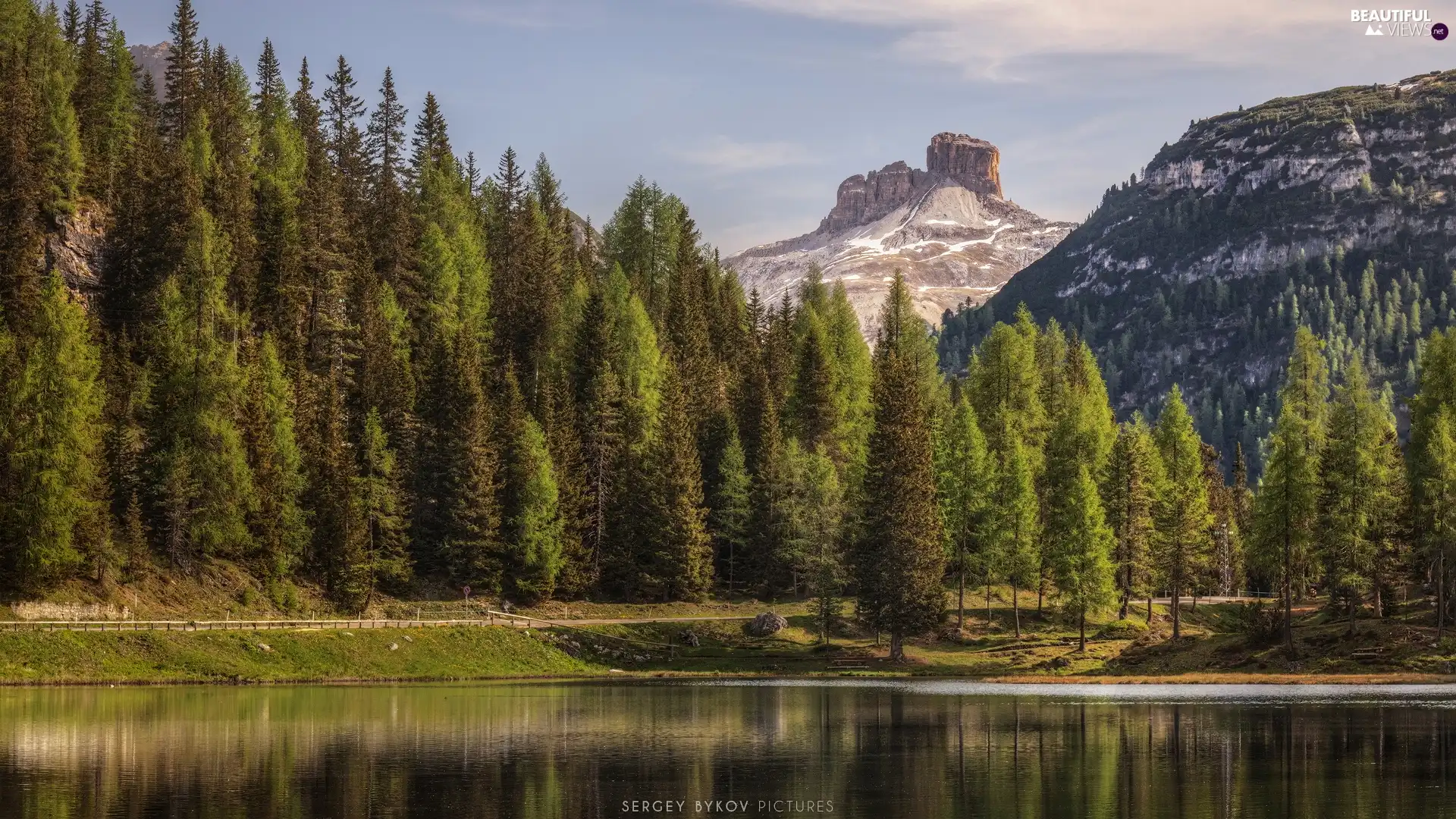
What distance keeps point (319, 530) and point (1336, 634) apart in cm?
6628

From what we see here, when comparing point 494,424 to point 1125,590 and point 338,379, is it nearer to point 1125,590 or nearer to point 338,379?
point 338,379

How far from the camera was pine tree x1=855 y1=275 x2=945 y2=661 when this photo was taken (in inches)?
3824

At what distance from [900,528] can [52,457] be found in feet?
169

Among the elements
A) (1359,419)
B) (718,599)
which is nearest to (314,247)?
(718,599)

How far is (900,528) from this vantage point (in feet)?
323

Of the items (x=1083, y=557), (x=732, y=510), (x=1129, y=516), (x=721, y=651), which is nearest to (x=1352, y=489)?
(x=1083, y=557)

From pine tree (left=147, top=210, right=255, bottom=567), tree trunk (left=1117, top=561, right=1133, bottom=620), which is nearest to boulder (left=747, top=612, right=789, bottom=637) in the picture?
tree trunk (left=1117, top=561, right=1133, bottom=620)

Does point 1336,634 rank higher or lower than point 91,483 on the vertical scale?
lower

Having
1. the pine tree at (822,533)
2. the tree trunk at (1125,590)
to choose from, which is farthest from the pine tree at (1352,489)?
the pine tree at (822,533)

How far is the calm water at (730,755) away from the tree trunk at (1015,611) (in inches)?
1180

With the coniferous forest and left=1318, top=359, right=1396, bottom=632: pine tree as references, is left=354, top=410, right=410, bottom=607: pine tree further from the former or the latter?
left=1318, top=359, right=1396, bottom=632: pine tree

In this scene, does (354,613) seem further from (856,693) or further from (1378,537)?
(1378,537)

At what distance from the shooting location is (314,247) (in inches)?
4791

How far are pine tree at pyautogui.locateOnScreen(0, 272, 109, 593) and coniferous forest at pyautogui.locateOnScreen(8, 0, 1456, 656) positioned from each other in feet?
0.71
